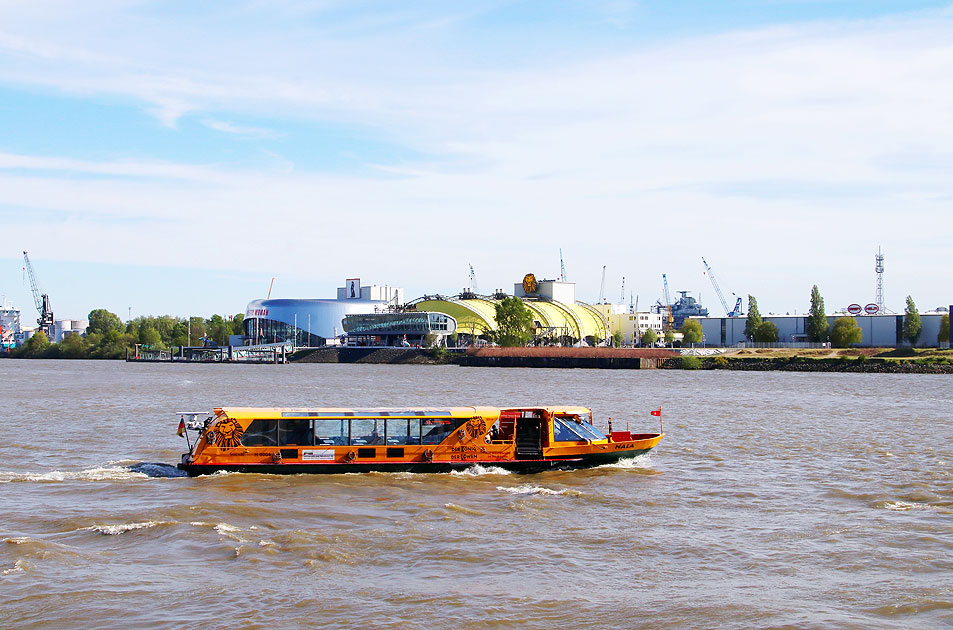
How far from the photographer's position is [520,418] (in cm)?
3388

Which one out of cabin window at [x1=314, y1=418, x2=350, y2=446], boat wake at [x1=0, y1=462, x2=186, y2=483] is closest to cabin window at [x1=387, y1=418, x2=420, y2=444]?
cabin window at [x1=314, y1=418, x2=350, y2=446]

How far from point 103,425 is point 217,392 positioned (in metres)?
31.2

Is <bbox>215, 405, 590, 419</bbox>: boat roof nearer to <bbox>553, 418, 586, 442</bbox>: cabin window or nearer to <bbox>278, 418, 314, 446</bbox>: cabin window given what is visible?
<bbox>278, 418, 314, 446</bbox>: cabin window

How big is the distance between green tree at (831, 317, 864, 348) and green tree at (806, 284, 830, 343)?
18.7 ft

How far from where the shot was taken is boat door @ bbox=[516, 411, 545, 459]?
33.4m

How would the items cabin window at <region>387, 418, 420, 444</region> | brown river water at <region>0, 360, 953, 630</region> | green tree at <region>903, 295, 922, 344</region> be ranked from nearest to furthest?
brown river water at <region>0, 360, 953, 630</region>, cabin window at <region>387, 418, 420, 444</region>, green tree at <region>903, 295, 922, 344</region>

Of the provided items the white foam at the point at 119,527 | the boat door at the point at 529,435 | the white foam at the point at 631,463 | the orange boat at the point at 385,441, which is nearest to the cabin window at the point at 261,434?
the orange boat at the point at 385,441

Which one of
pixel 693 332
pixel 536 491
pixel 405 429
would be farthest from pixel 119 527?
pixel 693 332

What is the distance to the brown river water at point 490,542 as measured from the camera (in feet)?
59.1

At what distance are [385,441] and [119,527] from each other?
10413 mm

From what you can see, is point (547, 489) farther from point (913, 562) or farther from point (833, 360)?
point (833, 360)

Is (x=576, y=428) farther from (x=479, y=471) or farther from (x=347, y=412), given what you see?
(x=347, y=412)

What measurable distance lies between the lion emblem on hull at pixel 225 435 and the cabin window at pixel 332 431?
2.73m

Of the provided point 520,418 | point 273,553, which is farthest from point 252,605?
point 520,418
